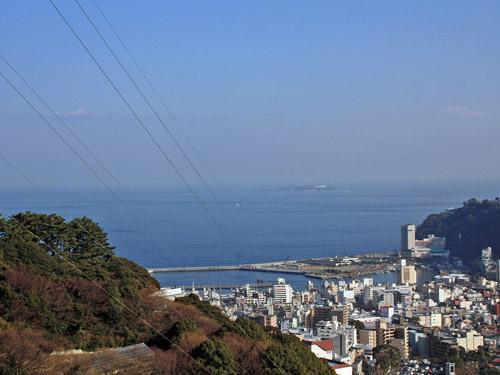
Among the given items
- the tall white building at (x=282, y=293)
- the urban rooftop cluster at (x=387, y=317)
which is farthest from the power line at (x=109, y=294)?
the tall white building at (x=282, y=293)

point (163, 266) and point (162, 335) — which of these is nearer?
point (162, 335)

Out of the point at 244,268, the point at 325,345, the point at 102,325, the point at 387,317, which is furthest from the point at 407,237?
the point at 102,325

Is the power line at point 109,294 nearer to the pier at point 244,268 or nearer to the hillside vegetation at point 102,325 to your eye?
the hillside vegetation at point 102,325

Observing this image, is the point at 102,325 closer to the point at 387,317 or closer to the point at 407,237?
the point at 387,317

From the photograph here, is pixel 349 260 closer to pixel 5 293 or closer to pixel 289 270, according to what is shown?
pixel 289 270

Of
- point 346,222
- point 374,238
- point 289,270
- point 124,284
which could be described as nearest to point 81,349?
point 124,284
